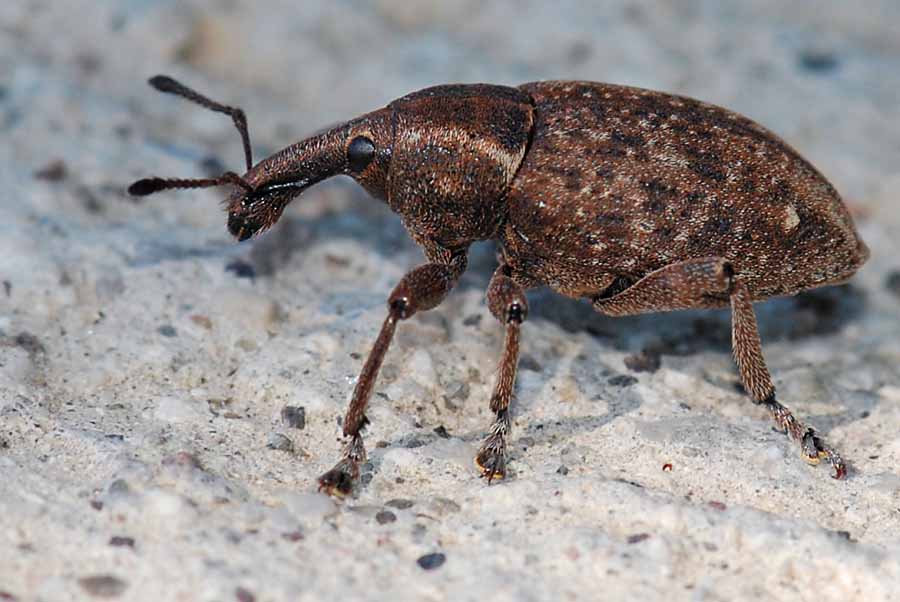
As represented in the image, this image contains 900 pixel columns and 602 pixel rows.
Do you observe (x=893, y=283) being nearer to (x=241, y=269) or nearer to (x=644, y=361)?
(x=644, y=361)

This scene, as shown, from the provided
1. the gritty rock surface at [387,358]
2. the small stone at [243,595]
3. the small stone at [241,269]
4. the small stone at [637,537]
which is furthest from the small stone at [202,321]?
the small stone at [637,537]

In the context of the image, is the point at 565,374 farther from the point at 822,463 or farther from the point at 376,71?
the point at 376,71

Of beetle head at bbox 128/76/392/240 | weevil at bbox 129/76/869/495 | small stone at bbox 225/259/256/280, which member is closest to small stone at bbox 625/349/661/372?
weevil at bbox 129/76/869/495

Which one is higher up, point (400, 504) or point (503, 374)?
point (503, 374)

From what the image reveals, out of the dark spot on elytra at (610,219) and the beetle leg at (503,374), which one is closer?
the beetle leg at (503,374)

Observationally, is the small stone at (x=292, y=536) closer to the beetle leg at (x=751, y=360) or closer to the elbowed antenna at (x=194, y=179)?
the elbowed antenna at (x=194, y=179)

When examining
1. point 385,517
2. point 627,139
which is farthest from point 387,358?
point 627,139

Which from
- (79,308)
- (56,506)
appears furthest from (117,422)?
(79,308)
